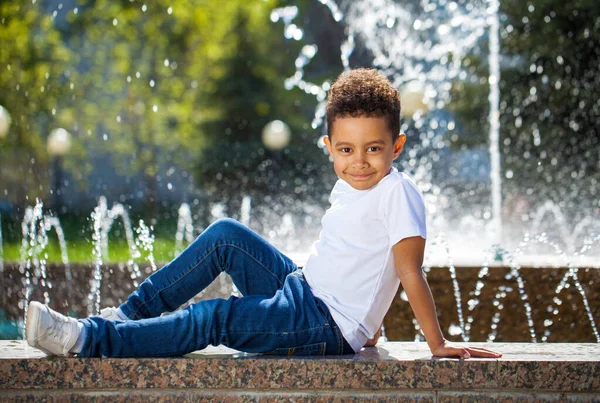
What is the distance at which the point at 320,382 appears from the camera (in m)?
2.22

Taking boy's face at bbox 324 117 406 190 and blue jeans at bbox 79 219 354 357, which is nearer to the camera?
blue jeans at bbox 79 219 354 357

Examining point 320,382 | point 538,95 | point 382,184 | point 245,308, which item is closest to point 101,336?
point 245,308

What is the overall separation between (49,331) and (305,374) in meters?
0.68

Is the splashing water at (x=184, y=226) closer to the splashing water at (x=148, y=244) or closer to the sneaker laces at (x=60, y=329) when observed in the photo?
the splashing water at (x=148, y=244)

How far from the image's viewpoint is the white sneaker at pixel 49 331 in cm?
214

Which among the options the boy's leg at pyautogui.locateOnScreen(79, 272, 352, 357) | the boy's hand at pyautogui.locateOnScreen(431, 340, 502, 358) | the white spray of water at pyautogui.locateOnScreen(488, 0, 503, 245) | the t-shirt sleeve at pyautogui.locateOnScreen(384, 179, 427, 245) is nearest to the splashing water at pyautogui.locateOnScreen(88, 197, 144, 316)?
the boy's leg at pyautogui.locateOnScreen(79, 272, 352, 357)

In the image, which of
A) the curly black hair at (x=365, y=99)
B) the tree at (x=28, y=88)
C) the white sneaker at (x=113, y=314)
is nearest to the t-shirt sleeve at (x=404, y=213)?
the curly black hair at (x=365, y=99)

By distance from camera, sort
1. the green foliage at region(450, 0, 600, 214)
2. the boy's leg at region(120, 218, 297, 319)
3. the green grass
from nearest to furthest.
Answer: the boy's leg at region(120, 218, 297, 319), the green grass, the green foliage at region(450, 0, 600, 214)

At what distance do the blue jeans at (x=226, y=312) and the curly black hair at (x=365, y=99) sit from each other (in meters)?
0.48

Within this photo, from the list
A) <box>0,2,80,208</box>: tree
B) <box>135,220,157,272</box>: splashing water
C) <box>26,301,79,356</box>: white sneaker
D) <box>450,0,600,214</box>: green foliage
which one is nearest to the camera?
<box>26,301,79,356</box>: white sneaker

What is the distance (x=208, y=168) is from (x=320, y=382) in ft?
49.5

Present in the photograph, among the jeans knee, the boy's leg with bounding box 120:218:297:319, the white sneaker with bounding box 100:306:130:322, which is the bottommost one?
the white sneaker with bounding box 100:306:130:322

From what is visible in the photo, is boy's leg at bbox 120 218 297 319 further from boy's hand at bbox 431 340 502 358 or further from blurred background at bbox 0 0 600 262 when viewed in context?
blurred background at bbox 0 0 600 262

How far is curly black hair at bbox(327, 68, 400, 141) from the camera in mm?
2395
